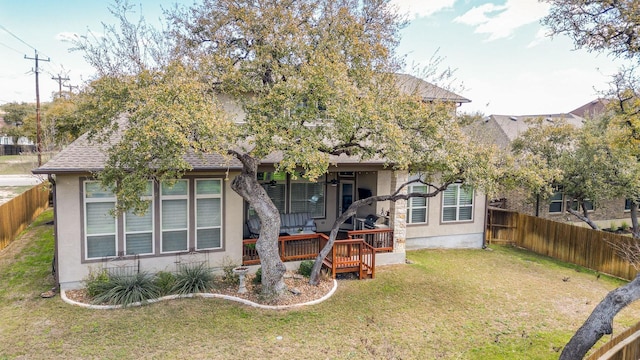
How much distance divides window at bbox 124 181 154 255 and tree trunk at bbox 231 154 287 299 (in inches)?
95.0

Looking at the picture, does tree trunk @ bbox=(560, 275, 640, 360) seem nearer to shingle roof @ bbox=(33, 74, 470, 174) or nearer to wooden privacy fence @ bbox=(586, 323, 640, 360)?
wooden privacy fence @ bbox=(586, 323, 640, 360)

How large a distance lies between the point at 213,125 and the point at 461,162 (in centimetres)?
543

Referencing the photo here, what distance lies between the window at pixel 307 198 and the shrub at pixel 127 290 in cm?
598

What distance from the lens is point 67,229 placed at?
8602mm

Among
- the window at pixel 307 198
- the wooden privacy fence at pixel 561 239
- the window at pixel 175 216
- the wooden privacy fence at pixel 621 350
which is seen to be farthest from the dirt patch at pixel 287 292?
the wooden privacy fence at pixel 561 239

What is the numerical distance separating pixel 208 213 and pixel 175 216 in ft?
2.67

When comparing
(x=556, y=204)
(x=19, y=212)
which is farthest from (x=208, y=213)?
(x=556, y=204)

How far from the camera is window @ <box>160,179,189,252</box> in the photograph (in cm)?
945

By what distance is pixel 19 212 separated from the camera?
1461 centimetres

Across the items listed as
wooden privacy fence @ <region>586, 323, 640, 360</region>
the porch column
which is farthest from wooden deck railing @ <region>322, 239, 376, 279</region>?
wooden privacy fence @ <region>586, 323, 640, 360</region>

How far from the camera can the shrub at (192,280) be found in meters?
8.74

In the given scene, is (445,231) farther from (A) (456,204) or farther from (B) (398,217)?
(B) (398,217)

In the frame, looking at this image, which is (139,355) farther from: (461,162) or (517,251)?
(517,251)

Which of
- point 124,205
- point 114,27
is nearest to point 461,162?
point 124,205
